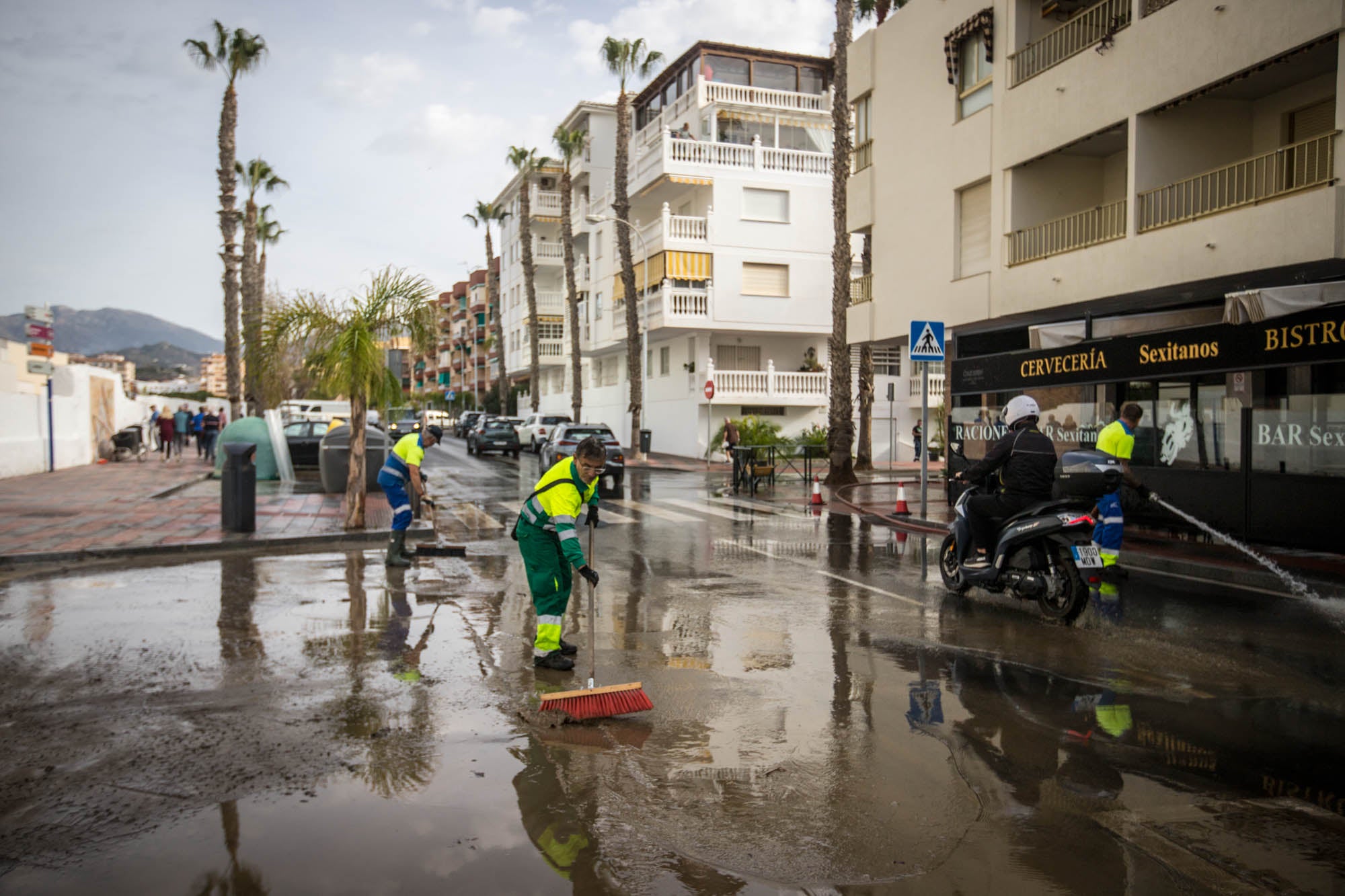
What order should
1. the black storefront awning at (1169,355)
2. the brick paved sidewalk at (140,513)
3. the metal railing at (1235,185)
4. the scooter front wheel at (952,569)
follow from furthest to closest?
the metal railing at (1235,185), the brick paved sidewalk at (140,513), the black storefront awning at (1169,355), the scooter front wheel at (952,569)

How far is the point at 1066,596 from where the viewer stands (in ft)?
26.0

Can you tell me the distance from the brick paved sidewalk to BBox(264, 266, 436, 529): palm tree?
4.07ft

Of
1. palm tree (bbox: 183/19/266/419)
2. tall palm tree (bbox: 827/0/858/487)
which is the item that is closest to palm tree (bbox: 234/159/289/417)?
palm tree (bbox: 183/19/266/419)

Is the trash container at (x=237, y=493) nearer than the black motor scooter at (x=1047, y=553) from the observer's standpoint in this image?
No

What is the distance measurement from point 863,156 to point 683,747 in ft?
65.9

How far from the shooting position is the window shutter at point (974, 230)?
18.6 meters

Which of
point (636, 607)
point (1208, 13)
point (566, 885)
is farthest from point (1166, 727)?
point (1208, 13)

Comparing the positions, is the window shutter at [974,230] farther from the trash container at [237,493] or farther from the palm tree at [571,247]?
the palm tree at [571,247]

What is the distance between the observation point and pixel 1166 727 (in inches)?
210

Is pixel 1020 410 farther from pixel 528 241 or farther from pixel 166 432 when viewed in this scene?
pixel 528 241

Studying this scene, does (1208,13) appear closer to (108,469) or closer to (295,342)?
(295,342)

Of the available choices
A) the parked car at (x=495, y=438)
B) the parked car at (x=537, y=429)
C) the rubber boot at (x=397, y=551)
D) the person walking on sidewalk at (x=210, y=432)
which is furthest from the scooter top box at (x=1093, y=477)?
the parked car at (x=495, y=438)

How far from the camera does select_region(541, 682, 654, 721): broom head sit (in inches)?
211

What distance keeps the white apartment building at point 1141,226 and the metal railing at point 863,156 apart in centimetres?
91
